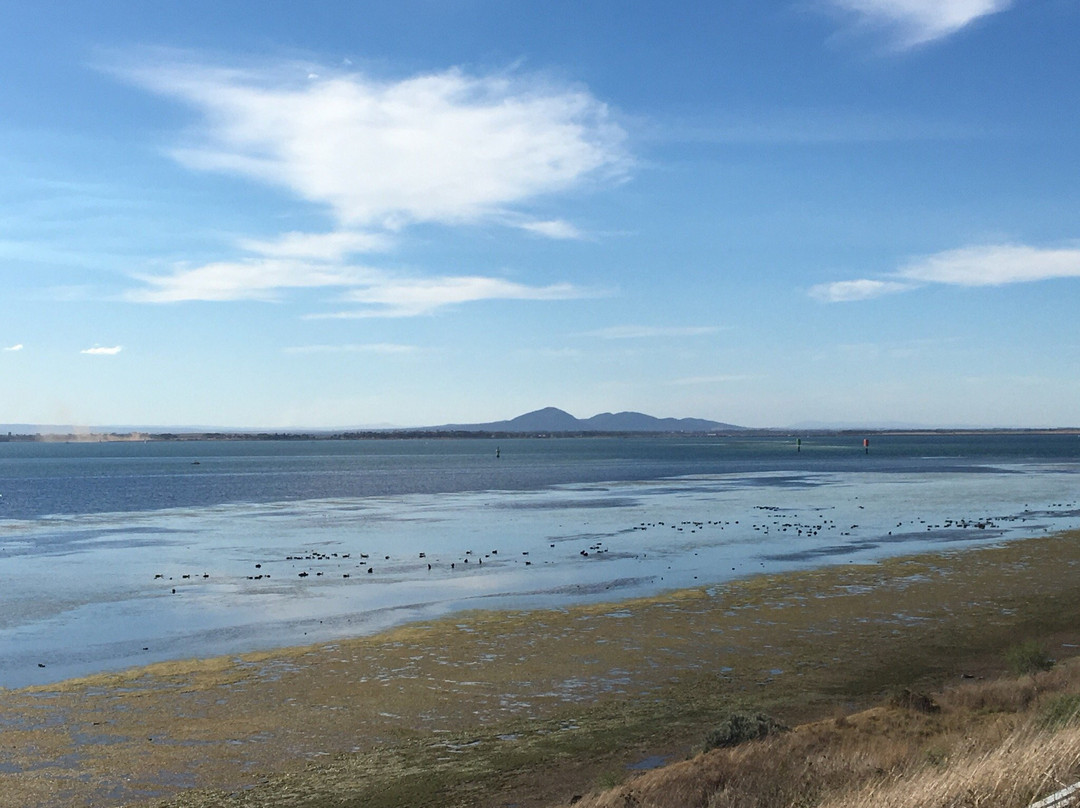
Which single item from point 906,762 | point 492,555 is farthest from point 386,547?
point 906,762

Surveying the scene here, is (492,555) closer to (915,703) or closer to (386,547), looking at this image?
(386,547)

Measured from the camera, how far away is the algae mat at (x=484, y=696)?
16344 mm

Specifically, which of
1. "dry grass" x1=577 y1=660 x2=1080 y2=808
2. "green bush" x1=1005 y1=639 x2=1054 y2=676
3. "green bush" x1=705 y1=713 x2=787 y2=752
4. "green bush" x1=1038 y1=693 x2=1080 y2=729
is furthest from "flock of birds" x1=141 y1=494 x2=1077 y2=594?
"green bush" x1=1038 y1=693 x2=1080 y2=729

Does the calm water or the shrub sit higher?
the shrub

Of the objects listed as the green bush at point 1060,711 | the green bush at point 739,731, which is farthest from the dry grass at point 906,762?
the green bush at point 739,731

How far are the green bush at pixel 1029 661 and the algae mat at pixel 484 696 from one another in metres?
1.38

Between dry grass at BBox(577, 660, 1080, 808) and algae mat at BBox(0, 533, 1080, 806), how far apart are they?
2103mm

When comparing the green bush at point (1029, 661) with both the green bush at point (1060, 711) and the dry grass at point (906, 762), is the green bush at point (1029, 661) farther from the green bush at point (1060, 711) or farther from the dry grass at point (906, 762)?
the green bush at point (1060, 711)

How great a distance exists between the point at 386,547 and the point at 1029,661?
116 feet

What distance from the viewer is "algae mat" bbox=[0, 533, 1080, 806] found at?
1634 cm

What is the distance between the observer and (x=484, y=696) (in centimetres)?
2139

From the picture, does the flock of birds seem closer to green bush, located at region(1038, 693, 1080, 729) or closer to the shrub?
the shrub

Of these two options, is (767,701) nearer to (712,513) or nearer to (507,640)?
(507,640)

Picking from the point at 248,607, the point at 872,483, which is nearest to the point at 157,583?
the point at 248,607
